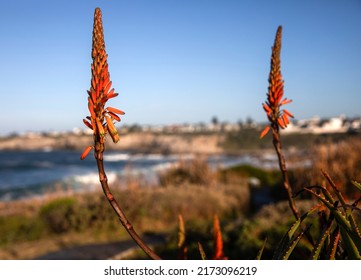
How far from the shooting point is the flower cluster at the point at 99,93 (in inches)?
36.8

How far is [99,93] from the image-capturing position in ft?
3.18

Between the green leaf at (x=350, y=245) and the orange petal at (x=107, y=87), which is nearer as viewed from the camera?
the orange petal at (x=107, y=87)

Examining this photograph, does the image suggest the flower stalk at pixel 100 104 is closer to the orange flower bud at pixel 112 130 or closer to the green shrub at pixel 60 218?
the orange flower bud at pixel 112 130

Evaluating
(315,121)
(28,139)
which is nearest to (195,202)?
(315,121)

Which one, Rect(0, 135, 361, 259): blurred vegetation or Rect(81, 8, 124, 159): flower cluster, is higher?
Rect(81, 8, 124, 159): flower cluster

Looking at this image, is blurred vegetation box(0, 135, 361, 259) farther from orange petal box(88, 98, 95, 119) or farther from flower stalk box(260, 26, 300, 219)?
orange petal box(88, 98, 95, 119)

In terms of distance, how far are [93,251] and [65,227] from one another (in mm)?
2784

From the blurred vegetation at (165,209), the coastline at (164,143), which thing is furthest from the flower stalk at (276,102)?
the coastline at (164,143)

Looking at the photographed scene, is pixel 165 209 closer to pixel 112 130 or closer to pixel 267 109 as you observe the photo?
pixel 267 109

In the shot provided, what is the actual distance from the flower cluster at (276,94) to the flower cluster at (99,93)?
59 centimetres

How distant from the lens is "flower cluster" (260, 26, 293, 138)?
1.32 metres

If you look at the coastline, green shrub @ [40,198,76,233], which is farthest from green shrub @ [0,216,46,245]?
the coastline

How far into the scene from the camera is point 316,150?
421 inches
